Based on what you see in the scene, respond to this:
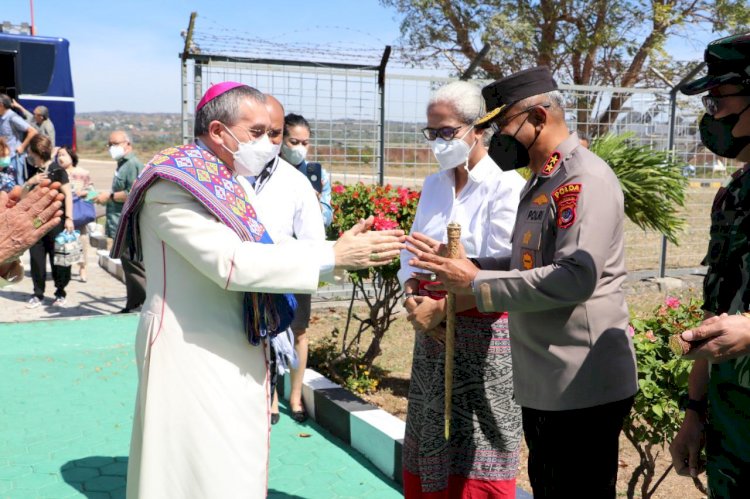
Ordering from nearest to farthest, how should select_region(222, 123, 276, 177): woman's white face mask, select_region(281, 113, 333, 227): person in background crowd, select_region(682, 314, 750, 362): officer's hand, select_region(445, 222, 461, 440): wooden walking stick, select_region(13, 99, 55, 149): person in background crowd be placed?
select_region(682, 314, 750, 362): officer's hand → select_region(222, 123, 276, 177): woman's white face mask → select_region(445, 222, 461, 440): wooden walking stick → select_region(281, 113, 333, 227): person in background crowd → select_region(13, 99, 55, 149): person in background crowd

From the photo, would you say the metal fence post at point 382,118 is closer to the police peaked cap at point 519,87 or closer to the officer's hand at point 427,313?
the officer's hand at point 427,313

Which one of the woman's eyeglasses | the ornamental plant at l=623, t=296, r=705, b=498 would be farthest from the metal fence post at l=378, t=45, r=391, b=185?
the ornamental plant at l=623, t=296, r=705, b=498

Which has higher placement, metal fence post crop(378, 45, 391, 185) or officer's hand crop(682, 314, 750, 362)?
metal fence post crop(378, 45, 391, 185)

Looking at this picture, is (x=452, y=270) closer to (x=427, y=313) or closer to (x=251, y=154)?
(x=427, y=313)

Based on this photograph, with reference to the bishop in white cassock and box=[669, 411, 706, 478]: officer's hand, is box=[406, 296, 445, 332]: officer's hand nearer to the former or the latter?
the bishop in white cassock

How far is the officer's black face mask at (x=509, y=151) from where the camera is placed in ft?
9.04

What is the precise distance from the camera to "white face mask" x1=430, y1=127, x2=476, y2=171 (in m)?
3.23

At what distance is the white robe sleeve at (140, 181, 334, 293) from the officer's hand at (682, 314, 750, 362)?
128 centimetres

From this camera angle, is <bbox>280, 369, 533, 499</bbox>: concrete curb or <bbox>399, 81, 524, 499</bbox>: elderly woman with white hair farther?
<bbox>280, 369, 533, 499</bbox>: concrete curb

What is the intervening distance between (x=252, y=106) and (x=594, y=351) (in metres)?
1.53

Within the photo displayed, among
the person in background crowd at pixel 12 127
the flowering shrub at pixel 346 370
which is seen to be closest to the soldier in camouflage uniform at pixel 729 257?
the flowering shrub at pixel 346 370

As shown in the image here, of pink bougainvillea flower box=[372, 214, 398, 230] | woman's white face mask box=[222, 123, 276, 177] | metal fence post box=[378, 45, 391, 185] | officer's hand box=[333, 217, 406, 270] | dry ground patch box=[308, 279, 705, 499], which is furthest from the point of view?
metal fence post box=[378, 45, 391, 185]

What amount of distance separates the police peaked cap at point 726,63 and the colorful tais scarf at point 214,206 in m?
1.53

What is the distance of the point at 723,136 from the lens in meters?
2.22
